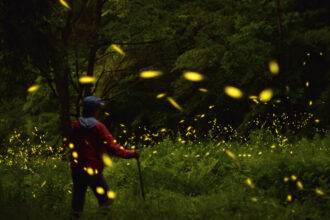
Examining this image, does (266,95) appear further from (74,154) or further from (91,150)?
(74,154)

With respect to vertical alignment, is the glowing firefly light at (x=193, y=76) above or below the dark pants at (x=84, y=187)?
below

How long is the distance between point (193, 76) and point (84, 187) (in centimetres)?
885

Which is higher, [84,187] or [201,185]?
[84,187]

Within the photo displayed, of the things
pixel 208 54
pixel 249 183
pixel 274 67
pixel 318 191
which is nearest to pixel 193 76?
pixel 208 54

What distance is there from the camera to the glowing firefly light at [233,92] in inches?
502

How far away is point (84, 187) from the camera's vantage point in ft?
15.9

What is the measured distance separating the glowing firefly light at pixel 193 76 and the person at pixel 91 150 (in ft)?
28.0

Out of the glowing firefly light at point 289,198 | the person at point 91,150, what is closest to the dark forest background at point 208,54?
the glowing firefly light at point 289,198

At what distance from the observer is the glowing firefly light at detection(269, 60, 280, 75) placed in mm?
11107

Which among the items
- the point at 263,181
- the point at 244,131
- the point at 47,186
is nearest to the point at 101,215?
the point at 47,186

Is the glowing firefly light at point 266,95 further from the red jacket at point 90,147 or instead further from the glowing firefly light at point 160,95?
the red jacket at point 90,147

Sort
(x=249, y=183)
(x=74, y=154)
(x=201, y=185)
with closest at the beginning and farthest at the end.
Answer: (x=74, y=154), (x=249, y=183), (x=201, y=185)

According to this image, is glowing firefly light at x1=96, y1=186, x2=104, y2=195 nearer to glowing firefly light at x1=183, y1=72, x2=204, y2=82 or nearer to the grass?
the grass

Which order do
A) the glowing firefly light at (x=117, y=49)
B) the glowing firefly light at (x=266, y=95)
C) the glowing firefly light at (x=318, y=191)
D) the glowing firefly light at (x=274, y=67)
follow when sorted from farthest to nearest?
the glowing firefly light at (x=117, y=49)
the glowing firefly light at (x=266, y=95)
the glowing firefly light at (x=274, y=67)
the glowing firefly light at (x=318, y=191)
